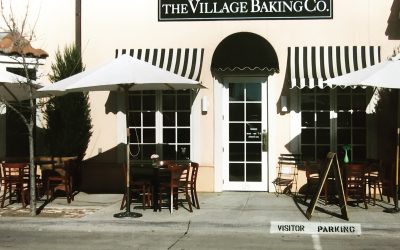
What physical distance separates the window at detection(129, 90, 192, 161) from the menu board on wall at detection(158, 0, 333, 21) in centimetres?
176

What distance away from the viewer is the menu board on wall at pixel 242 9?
12.3 m

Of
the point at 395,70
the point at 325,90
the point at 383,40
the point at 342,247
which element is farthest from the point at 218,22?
the point at 342,247

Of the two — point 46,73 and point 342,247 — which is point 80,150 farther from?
point 342,247

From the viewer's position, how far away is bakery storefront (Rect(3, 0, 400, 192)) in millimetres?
12086

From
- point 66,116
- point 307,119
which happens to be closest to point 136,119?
point 66,116

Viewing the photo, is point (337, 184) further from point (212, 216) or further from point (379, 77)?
point (212, 216)

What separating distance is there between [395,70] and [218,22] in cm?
446

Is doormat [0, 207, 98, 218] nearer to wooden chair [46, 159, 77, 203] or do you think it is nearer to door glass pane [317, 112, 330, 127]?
wooden chair [46, 159, 77, 203]

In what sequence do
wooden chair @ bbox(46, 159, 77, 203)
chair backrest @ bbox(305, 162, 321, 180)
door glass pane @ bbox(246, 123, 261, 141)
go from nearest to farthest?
1. chair backrest @ bbox(305, 162, 321, 180)
2. wooden chair @ bbox(46, 159, 77, 203)
3. door glass pane @ bbox(246, 123, 261, 141)

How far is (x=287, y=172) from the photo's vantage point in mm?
12289

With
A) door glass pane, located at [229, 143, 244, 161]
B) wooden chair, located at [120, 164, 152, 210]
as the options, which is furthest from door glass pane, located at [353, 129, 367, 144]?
wooden chair, located at [120, 164, 152, 210]

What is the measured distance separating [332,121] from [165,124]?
3.72 meters

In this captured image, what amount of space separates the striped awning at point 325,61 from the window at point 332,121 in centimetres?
63

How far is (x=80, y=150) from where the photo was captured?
496 inches
